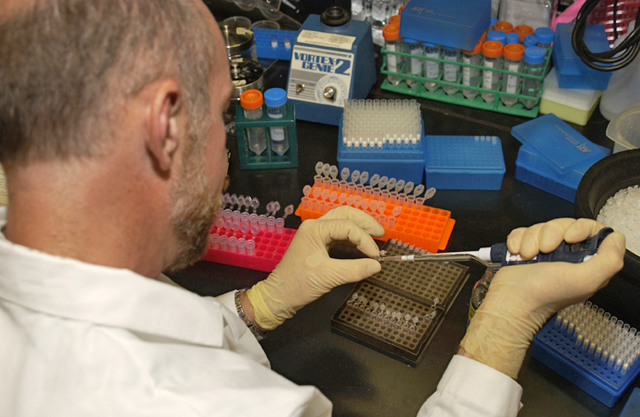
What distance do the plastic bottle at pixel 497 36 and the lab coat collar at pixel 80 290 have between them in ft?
5.18

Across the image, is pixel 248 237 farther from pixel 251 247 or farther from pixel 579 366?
pixel 579 366

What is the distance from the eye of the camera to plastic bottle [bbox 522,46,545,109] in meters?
1.83

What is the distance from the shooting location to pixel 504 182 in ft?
5.94

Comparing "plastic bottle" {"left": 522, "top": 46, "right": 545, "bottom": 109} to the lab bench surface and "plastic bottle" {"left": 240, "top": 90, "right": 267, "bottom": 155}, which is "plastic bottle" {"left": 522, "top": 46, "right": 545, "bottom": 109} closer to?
the lab bench surface

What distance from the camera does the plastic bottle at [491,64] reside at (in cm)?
189

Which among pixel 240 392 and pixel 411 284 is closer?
pixel 240 392

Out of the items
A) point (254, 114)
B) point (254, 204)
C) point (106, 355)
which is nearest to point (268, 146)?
point (254, 114)

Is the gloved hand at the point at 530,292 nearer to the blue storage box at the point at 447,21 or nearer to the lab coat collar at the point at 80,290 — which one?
the lab coat collar at the point at 80,290

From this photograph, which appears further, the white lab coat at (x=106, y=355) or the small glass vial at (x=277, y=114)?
the small glass vial at (x=277, y=114)

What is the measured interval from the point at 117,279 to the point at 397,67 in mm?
1607

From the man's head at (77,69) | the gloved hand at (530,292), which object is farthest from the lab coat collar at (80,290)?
the gloved hand at (530,292)

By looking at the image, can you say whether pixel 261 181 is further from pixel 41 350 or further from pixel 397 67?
pixel 41 350

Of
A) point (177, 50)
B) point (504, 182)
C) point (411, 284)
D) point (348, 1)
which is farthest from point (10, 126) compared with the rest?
point (348, 1)

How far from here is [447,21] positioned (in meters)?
1.91
